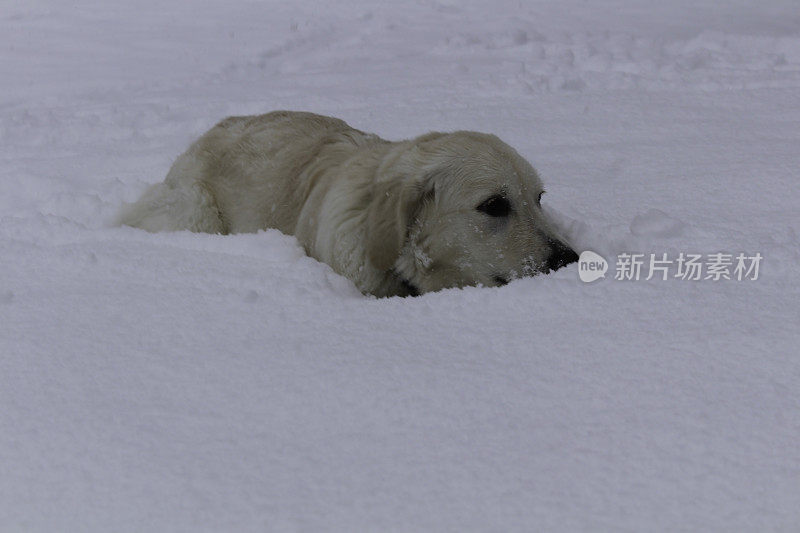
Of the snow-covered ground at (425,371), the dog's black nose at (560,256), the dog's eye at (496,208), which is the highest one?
the dog's eye at (496,208)

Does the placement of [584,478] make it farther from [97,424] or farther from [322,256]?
[322,256]

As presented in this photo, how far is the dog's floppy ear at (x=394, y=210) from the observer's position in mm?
3285

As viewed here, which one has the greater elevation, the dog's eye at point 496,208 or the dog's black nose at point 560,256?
the dog's eye at point 496,208

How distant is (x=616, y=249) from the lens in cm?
318

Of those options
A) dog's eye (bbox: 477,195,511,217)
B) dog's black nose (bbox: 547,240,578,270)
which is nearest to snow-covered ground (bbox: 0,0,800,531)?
dog's black nose (bbox: 547,240,578,270)

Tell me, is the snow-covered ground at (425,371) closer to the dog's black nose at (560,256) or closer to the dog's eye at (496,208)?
the dog's black nose at (560,256)

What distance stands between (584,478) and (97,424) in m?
1.16

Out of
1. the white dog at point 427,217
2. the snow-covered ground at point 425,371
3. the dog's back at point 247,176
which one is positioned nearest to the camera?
the snow-covered ground at point 425,371

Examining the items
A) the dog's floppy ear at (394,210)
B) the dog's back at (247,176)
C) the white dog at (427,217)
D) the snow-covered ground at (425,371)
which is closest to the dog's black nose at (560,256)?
the white dog at (427,217)

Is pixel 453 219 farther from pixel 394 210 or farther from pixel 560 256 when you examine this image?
pixel 560 256

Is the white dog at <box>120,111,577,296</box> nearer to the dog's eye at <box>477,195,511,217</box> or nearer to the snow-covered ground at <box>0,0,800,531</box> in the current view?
the dog's eye at <box>477,195,511,217</box>

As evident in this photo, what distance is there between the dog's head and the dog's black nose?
0.13ft

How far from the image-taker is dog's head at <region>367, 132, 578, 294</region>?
326cm

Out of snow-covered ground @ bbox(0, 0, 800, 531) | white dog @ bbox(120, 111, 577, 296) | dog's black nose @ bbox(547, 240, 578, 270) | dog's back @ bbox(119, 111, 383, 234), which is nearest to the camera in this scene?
snow-covered ground @ bbox(0, 0, 800, 531)
